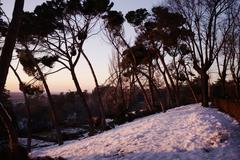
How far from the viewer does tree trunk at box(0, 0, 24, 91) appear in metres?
8.55

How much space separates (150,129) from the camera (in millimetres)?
13820

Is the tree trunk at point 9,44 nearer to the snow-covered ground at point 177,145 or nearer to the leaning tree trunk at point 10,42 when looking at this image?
the leaning tree trunk at point 10,42

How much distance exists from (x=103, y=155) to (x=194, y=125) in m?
4.20

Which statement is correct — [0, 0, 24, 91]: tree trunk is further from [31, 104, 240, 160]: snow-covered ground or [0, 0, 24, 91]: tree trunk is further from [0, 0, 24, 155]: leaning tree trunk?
[31, 104, 240, 160]: snow-covered ground

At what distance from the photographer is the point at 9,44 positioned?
8648 mm

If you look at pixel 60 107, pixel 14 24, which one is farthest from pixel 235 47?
pixel 60 107

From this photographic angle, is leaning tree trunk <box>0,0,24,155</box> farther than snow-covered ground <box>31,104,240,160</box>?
No

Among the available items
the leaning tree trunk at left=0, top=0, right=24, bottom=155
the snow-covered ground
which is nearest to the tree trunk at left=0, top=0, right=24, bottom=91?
the leaning tree trunk at left=0, top=0, right=24, bottom=155

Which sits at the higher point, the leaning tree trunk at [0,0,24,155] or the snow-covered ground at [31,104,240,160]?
the leaning tree trunk at [0,0,24,155]

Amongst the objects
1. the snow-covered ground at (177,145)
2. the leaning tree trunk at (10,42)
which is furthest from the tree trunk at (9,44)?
the snow-covered ground at (177,145)

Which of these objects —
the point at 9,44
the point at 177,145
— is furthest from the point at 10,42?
the point at 177,145

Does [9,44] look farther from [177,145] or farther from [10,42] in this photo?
[177,145]

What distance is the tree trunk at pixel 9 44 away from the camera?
8547 mm

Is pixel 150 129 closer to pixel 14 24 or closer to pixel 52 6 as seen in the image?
pixel 14 24
